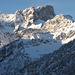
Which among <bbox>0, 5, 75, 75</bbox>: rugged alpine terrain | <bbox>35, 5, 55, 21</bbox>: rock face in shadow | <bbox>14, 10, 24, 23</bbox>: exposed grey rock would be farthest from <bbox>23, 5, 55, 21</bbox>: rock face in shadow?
<bbox>14, 10, 24, 23</bbox>: exposed grey rock

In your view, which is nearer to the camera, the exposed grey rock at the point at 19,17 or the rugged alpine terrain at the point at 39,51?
the rugged alpine terrain at the point at 39,51

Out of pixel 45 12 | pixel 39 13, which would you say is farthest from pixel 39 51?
pixel 45 12

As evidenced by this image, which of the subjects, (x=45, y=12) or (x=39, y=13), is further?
(x=45, y=12)

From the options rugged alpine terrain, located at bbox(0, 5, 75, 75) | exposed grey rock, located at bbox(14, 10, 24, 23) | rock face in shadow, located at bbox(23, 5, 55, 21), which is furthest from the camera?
exposed grey rock, located at bbox(14, 10, 24, 23)

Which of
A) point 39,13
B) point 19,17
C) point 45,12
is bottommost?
point 19,17

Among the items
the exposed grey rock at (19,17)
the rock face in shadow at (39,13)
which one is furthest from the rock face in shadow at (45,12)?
the exposed grey rock at (19,17)

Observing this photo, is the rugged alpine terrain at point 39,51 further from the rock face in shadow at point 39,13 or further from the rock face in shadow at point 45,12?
the rock face in shadow at point 45,12

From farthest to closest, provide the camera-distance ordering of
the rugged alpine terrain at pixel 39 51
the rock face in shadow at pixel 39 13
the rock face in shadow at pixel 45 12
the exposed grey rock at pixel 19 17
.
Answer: the rock face in shadow at pixel 45 12
the exposed grey rock at pixel 19 17
the rock face in shadow at pixel 39 13
the rugged alpine terrain at pixel 39 51

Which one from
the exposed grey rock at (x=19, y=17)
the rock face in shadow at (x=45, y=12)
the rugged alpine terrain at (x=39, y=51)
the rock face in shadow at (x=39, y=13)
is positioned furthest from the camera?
the rock face in shadow at (x=45, y=12)

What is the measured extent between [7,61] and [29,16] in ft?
260

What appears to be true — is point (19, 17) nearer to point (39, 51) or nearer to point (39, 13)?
point (39, 13)

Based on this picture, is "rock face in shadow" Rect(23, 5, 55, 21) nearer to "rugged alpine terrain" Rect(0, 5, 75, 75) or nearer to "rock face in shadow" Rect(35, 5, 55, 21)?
"rock face in shadow" Rect(35, 5, 55, 21)

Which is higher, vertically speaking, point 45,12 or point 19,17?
point 45,12

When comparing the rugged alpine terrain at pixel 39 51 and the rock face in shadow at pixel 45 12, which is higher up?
the rock face in shadow at pixel 45 12
